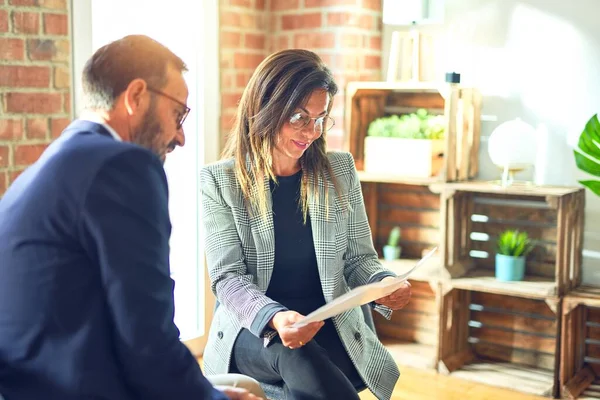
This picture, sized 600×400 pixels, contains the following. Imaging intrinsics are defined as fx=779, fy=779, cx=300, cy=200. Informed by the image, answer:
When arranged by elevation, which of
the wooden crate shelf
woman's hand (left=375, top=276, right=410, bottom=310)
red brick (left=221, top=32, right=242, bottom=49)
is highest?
red brick (left=221, top=32, right=242, bottom=49)

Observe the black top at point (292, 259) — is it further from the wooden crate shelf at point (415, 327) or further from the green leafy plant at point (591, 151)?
the wooden crate shelf at point (415, 327)

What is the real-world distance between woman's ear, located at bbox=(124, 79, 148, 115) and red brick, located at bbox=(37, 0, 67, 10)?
1.50 meters

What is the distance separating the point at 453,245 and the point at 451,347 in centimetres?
47

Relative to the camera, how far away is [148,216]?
4.05 ft

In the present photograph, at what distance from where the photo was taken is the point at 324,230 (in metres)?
2.15

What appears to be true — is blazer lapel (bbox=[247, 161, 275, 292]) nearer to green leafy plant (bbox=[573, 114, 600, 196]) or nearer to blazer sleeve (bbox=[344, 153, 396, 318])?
blazer sleeve (bbox=[344, 153, 396, 318])

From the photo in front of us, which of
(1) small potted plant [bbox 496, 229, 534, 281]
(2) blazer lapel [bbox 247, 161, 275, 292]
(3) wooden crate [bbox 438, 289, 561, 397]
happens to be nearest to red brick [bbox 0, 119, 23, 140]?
(2) blazer lapel [bbox 247, 161, 275, 292]

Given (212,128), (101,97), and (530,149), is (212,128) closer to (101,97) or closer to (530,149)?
(530,149)

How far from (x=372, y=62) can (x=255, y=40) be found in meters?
0.56

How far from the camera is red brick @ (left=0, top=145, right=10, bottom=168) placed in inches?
101

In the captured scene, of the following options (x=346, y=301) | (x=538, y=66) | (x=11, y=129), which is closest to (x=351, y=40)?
(x=538, y=66)

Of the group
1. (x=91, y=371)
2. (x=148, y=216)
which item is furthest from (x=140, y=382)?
(x=148, y=216)

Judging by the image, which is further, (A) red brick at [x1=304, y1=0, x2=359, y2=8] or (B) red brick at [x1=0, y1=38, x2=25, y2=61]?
(A) red brick at [x1=304, y1=0, x2=359, y2=8]

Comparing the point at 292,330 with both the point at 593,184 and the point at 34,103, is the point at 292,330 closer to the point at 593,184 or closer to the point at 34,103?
the point at 34,103
